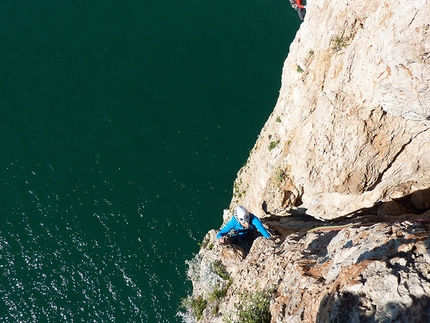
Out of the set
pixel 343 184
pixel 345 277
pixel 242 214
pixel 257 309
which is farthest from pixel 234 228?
pixel 345 277

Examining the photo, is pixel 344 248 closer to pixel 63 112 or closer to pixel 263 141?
pixel 263 141

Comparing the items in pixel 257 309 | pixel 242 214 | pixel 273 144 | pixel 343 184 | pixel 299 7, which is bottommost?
pixel 257 309

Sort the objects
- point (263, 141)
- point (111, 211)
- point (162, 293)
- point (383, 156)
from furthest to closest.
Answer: point (111, 211), point (162, 293), point (263, 141), point (383, 156)

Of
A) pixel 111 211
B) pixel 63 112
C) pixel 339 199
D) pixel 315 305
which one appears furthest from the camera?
pixel 63 112

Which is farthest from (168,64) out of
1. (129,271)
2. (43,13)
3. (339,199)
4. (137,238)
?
(339,199)

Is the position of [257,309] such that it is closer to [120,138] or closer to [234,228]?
[234,228]

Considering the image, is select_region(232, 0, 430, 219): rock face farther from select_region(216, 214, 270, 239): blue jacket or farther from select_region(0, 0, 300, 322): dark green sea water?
select_region(0, 0, 300, 322): dark green sea water
